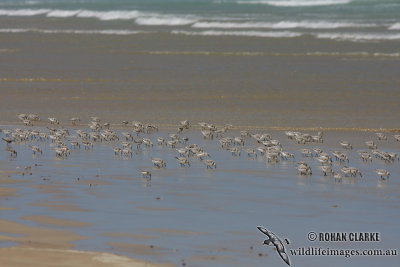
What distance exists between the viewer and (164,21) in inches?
2970

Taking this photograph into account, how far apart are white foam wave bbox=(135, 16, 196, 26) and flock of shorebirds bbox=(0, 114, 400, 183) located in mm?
48902

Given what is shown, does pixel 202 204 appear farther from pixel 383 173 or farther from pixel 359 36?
pixel 359 36

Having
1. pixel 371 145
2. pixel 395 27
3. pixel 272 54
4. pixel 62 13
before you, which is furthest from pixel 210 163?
pixel 62 13

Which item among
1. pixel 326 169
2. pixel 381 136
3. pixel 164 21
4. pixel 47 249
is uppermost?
pixel 164 21

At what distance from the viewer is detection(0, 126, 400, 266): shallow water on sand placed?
39.7 ft

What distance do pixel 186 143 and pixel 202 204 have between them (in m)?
6.91

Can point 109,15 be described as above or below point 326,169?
above

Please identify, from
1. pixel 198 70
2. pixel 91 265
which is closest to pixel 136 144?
pixel 91 265

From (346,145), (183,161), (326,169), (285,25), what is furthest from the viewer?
(285,25)

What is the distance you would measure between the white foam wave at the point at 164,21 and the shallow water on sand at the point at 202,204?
53480mm

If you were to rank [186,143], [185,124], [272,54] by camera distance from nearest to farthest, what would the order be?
[186,143] → [185,124] → [272,54]

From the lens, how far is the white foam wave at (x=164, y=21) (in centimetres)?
7300

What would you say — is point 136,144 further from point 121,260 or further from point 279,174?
point 121,260

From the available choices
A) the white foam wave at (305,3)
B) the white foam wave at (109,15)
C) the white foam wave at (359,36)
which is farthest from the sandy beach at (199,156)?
the white foam wave at (305,3)
